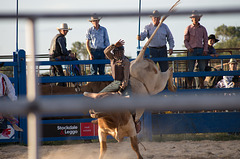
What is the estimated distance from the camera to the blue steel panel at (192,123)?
7.52 metres

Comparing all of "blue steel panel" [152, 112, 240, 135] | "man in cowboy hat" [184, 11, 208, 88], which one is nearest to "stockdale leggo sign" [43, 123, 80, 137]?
"blue steel panel" [152, 112, 240, 135]

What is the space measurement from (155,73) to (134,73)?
65 centimetres

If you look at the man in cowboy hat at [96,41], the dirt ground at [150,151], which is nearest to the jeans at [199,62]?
the dirt ground at [150,151]

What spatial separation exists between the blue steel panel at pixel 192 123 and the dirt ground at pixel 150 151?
0.31 meters

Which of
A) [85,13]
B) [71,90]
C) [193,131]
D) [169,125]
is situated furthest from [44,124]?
[85,13]

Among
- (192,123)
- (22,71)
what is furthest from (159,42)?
(22,71)

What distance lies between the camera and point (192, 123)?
24.7 ft

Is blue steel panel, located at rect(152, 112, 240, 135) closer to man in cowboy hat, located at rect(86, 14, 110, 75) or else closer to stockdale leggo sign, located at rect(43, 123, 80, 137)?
stockdale leggo sign, located at rect(43, 123, 80, 137)

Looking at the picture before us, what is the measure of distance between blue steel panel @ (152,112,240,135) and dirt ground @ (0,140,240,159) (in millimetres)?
309

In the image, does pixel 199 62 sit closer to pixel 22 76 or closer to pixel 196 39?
pixel 196 39

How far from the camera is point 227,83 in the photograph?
8.09m

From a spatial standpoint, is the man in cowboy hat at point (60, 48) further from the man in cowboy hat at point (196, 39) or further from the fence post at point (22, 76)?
the man in cowboy hat at point (196, 39)

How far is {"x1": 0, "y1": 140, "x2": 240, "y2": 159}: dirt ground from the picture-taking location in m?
6.11

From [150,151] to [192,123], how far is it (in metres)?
1.44
